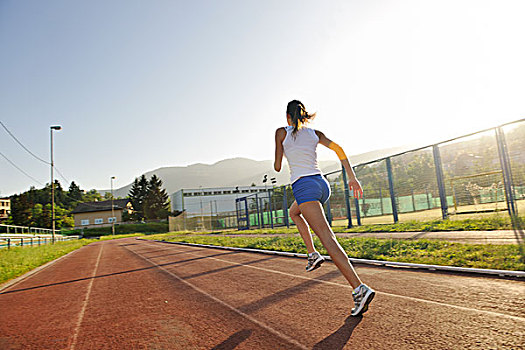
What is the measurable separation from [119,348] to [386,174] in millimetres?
15196

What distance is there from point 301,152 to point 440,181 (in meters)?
12.6

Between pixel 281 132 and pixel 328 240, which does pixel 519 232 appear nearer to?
pixel 328 240

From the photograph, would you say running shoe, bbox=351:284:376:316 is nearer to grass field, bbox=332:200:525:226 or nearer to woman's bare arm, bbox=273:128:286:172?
woman's bare arm, bbox=273:128:286:172

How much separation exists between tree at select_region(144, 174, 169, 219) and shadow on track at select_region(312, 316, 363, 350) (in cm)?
9126

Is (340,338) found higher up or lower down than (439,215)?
lower down

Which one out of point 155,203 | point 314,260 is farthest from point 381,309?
point 155,203

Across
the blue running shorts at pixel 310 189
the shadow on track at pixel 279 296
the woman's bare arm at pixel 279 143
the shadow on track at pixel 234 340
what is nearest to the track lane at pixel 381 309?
the shadow on track at pixel 279 296

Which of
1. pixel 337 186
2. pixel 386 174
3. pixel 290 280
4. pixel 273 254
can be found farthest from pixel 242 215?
pixel 290 280

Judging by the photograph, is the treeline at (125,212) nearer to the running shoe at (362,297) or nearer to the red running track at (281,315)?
the red running track at (281,315)

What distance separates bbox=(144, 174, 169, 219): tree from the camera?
91.6 meters

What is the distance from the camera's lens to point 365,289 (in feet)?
10.6

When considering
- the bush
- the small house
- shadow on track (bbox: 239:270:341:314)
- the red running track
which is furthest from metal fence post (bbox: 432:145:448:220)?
the small house

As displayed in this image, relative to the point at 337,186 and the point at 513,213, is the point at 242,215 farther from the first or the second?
the point at 513,213

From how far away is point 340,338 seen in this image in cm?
284
